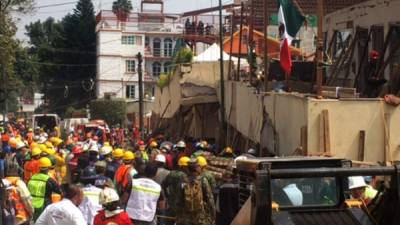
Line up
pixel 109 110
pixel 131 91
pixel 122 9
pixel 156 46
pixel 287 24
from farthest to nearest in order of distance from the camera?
pixel 122 9 < pixel 156 46 < pixel 131 91 < pixel 109 110 < pixel 287 24

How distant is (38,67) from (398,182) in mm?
83468

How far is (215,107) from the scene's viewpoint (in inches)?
1167

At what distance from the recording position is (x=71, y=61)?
8650 centimetres

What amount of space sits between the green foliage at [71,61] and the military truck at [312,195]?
8100 centimetres

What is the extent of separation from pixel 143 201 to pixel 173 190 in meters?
0.95

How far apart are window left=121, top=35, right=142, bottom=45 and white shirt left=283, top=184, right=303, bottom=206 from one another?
8491cm

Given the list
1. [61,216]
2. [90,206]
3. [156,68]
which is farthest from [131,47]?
[61,216]

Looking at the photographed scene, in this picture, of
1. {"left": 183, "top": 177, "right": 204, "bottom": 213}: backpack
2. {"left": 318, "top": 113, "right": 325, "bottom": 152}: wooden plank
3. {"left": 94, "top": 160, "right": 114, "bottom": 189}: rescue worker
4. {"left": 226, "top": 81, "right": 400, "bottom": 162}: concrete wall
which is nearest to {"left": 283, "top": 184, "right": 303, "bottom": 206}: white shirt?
{"left": 94, "top": 160, "right": 114, "bottom": 189}: rescue worker

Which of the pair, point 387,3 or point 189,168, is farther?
point 387,3

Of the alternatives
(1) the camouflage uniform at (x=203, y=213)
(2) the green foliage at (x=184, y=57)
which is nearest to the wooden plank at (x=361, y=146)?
(1) the camouflage uniform at (x=203, y=213)

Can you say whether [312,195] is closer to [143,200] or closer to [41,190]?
[143,200]

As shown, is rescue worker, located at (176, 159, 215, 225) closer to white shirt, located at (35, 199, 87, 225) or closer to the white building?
white shirt, located at (35, 199, 87, 225)

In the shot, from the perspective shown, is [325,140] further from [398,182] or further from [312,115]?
[398,182]

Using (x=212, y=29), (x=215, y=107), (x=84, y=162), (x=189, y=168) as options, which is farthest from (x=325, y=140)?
(x=212, y=29)
